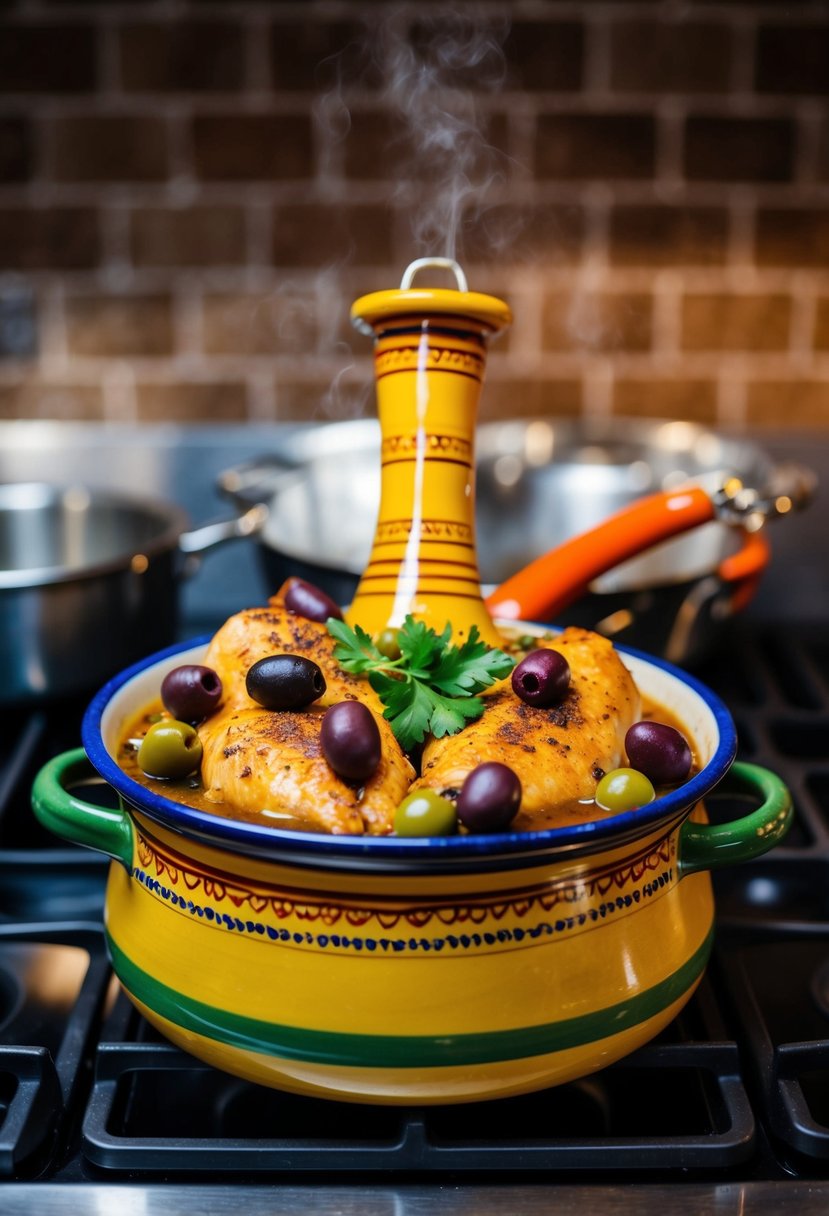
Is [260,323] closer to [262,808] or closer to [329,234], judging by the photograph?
[329,234]

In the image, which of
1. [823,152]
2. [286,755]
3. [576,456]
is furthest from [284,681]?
[823,152]

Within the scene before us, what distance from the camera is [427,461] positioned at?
31.4 inches

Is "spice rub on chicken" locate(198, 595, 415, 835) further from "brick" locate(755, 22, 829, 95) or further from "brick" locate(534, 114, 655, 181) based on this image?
"brick" locate(755, 22, 829, 95)

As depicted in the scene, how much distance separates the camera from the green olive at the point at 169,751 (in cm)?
65

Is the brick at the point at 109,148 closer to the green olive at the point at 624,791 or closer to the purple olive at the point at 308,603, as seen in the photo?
the purple olive at the point at 308,603

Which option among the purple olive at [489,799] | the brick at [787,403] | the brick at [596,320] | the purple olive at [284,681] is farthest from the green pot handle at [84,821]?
the brick at [787,403]

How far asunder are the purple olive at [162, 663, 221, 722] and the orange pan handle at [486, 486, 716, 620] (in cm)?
30

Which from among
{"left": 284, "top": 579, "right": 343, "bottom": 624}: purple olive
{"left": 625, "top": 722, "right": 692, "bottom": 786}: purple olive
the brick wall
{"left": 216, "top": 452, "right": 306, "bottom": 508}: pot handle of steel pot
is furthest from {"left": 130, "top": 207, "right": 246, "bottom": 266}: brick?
{"left": 625, "top": 722, "right": 692, "bottom": 786}: purple olive

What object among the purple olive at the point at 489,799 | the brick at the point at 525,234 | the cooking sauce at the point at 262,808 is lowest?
the cooking sauce at the point at 262,808

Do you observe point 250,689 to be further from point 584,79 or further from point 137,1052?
point 584,79

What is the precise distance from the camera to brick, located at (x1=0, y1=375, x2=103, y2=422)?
173cm

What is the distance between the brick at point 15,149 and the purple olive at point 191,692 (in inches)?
48.6

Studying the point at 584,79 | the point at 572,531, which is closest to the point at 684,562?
the point at 572,531

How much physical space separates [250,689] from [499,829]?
0.57 ft
